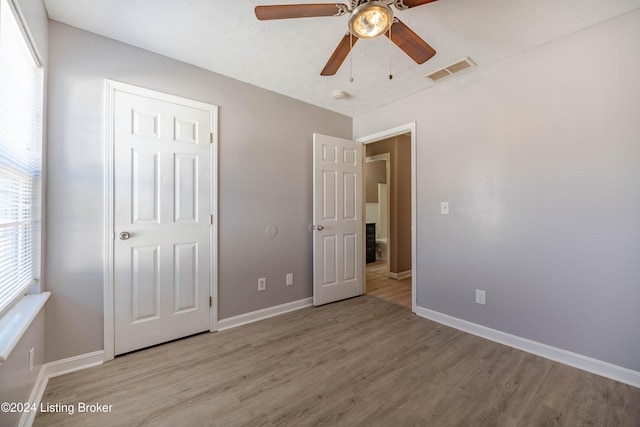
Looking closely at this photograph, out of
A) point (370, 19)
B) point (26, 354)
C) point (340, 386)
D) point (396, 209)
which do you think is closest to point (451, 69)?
point (370, 19)

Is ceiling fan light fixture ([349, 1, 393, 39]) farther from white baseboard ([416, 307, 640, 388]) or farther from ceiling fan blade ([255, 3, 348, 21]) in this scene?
white baseboard ([416, 307, 640, 388])

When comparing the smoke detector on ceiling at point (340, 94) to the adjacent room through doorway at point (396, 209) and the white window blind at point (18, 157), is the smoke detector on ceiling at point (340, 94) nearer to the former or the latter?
the adjacent room through doorway at point (396, 209)

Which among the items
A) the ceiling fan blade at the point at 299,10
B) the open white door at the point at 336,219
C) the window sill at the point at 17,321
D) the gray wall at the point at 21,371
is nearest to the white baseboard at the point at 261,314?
the open white door at the point at 336,219

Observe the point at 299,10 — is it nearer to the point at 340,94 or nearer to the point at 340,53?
the point at 340,53

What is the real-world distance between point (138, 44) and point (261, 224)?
182 centimetres

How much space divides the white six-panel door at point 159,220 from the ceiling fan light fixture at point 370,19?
1.66 metres

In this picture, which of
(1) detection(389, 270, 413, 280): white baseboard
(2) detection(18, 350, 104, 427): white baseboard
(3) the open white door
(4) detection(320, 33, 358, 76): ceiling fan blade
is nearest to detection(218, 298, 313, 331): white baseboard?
(3) the open white door

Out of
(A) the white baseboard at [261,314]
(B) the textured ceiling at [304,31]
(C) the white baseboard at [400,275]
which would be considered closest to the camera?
(B) the textured ceiling at [304,31]

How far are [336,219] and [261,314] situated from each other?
1394 mm

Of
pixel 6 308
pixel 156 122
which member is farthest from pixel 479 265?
pixel 6 308

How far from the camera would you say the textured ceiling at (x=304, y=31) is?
1676 millimetres

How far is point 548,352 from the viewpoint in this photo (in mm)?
2023

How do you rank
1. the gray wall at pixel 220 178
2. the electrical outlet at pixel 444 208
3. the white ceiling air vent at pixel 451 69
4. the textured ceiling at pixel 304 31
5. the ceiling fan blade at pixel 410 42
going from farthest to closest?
the electrical outlet at pixel 444 208, the white ceiling air vent at pixel 451 69, the gray wall at pixel 220 178, the textured ceiling at pixel 304 31, the ceiling fan blade at pixel 410 42

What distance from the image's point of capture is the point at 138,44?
206 cm
